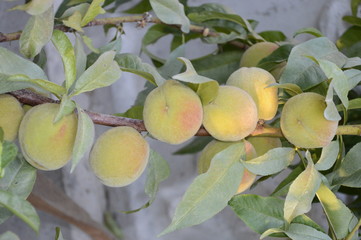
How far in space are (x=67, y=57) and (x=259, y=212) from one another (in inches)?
8.5

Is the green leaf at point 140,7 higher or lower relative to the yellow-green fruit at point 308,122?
lower

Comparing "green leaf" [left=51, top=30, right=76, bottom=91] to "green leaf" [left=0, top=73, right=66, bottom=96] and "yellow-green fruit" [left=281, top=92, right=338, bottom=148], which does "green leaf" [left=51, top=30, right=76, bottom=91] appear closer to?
"green leaf" [left=0, top=73, right=66, bottom=96]

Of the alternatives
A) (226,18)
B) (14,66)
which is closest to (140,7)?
(226,18)

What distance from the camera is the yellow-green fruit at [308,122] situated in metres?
0.45

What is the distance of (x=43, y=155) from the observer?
421 mm

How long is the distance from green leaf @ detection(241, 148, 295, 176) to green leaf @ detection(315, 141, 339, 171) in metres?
0.03

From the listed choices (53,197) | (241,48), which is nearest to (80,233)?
(53,197)

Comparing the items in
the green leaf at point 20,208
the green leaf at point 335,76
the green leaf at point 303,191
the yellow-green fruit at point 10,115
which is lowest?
the green leaf at point 303,191

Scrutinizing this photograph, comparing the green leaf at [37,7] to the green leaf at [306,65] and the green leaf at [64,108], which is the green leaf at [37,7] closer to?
the green leaf at [64,108]

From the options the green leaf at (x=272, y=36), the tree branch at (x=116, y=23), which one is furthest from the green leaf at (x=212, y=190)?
the green leaf at (x=272, y=36)

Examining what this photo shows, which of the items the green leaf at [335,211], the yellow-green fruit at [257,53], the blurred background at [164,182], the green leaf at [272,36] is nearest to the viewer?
the green leaf at [335,211]

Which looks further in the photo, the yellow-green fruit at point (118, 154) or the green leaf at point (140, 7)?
the green leaf at point (140, 7)

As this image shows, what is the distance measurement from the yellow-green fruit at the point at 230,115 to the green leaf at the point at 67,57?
112mm

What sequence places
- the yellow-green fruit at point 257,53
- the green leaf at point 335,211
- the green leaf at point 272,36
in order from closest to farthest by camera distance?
the green leaf at point 335,211 < the yellow-green fruit at point 257,53 < the green leaf at point 272,36
